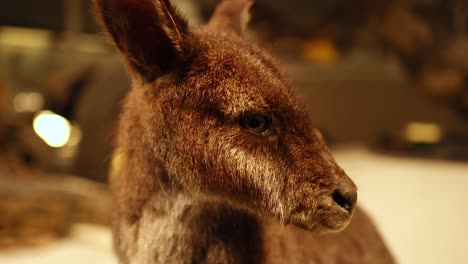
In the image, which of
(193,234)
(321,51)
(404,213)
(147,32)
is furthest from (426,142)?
(147,32)

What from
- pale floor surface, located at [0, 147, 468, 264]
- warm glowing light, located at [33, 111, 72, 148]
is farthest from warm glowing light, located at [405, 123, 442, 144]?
warm glowing light, located at [33, 111, 72, 148]

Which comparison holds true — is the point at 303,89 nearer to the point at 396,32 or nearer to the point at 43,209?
the point at 396,32

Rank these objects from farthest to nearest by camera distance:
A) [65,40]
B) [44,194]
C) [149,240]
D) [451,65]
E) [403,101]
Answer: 1. [403,101]
2. [65,40]
3. [451,65]
4. [44,194]
5. [149,240]

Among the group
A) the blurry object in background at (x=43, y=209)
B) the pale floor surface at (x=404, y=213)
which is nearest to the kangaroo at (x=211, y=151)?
the pale floor surface at (x=404, y=213)

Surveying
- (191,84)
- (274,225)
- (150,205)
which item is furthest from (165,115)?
(274,225)

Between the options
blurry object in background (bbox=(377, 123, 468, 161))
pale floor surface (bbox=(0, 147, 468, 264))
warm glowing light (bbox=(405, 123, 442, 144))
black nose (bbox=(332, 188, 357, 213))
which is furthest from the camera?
warm glowing light (bbox=(405, 123, 442, 144))

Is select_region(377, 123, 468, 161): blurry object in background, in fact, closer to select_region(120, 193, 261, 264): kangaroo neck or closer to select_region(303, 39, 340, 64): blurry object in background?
select_region(303, 39, 340, 64): blurry object in background

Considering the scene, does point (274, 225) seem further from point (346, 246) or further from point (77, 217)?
point (77, 217)
